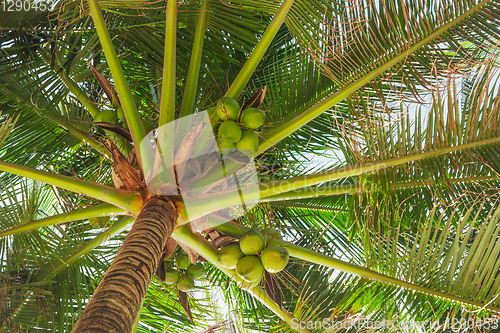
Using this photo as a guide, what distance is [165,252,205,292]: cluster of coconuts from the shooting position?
8.31ft

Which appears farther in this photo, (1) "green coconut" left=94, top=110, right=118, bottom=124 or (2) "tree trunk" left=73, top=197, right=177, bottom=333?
(1) "green coconut" left=94, top=110, right=118, bottom=124

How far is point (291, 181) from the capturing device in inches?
80.8

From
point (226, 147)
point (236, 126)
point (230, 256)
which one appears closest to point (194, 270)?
point (230, 256)

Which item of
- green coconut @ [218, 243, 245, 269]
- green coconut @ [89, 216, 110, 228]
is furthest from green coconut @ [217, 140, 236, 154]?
green coconut @ [89, 216, 110, 228]

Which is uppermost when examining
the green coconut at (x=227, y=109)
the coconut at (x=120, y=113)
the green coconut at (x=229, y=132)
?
the coconut at (x=120, y=113)

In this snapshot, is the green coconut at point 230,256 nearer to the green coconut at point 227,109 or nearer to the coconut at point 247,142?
the coconut at point 247,142

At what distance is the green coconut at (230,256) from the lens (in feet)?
6.50

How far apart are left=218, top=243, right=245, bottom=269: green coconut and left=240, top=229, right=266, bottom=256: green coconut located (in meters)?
0.04

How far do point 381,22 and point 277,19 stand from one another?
26.1 inches

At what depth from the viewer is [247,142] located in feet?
6.57

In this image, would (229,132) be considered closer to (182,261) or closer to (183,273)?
(182,261)

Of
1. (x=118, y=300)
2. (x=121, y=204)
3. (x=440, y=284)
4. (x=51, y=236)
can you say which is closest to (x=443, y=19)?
(x=440, y=284)

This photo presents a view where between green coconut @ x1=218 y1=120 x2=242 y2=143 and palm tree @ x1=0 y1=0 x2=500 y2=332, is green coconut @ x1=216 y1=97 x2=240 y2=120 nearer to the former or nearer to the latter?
green coconut @ x1=218 y1=120 x2=242 y2=143

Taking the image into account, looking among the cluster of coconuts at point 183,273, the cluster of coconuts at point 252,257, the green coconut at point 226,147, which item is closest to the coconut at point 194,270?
the cluster of coconuts at point 183,273
